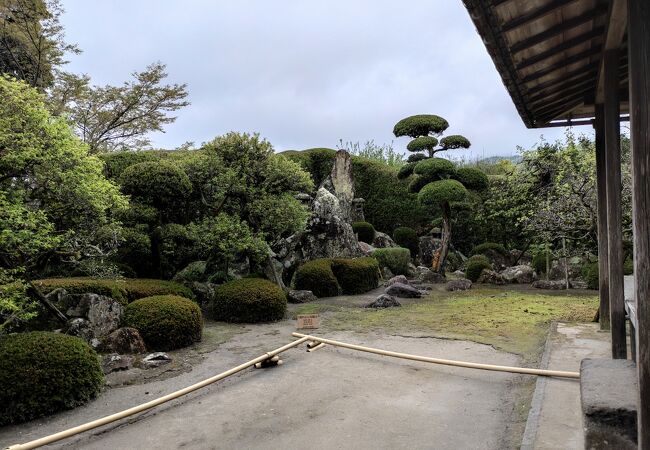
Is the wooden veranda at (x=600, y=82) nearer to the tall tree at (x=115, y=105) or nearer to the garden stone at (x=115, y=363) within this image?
the garden stone at (x=115, y=363)

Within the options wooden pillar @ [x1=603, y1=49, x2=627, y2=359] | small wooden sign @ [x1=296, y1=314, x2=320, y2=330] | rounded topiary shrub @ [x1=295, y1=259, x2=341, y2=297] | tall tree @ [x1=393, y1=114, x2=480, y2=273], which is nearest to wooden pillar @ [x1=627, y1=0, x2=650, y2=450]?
wooden pillar @ [x1=603, y1=49, x2=627, y2=359]

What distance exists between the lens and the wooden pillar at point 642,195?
2115 mm

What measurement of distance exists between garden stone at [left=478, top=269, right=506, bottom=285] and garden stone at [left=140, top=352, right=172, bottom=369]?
10.9m

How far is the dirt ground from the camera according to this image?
3557mm

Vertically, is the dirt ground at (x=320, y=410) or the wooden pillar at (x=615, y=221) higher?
the wooden pillar at (x=615, y=221)

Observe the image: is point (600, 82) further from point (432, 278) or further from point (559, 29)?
point (432, 278)

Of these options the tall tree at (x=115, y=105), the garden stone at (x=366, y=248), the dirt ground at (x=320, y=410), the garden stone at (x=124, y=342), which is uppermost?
the tall tree at (x=115, y=105)

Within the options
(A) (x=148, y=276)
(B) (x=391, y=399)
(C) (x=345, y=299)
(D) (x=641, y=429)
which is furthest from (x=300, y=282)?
(D) (x=641, y=429)

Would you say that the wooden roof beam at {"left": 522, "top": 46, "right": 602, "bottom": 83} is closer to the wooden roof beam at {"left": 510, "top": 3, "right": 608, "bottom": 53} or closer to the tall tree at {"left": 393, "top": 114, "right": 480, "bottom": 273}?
the wooden roof beam at {"left": 510, "top": 3, "right": 608, "bottom": 53}

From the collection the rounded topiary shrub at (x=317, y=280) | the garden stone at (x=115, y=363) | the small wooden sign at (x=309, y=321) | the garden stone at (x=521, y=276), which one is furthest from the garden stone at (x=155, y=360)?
the garden stone at (x=521, y=276)

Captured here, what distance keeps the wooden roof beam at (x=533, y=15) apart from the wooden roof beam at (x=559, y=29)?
0.36 meters

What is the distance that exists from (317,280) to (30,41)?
1298cm

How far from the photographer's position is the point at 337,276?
12359 mm

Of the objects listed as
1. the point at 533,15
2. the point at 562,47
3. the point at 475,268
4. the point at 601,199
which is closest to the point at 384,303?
the point at 601,199
